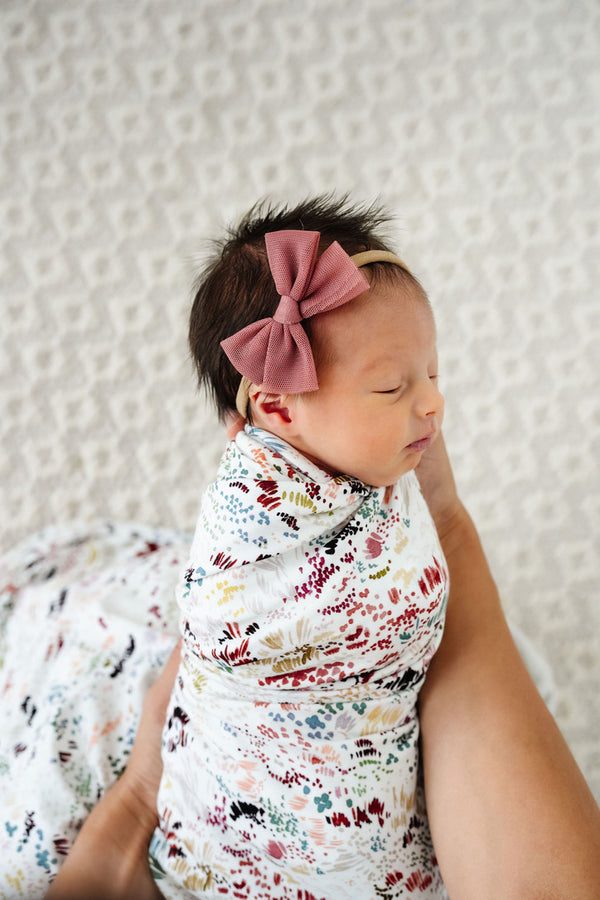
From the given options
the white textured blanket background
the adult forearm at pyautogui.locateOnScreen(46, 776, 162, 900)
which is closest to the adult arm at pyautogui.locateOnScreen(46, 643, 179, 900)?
the adult forearm at pyautogui.locateOnScreen(46, 776, 162, 900)

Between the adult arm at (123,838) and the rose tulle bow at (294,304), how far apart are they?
0.54 metres

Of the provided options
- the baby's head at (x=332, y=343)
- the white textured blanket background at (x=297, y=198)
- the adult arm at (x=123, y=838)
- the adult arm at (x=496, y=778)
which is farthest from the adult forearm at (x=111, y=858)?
the white textured blanket background at (x=297, y=198)

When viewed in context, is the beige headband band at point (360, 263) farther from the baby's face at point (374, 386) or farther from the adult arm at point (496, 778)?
the adult arm at point (496, 778)

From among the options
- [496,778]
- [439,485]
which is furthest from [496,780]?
[439,485]

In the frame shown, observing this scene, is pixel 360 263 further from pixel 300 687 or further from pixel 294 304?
pixel 300 687

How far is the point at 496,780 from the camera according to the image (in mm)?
801

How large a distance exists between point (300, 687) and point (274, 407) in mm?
299

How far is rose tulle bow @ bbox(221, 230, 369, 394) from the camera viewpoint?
675mm

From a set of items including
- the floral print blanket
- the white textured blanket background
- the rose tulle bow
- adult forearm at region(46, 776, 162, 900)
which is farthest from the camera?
the white textured blanket background

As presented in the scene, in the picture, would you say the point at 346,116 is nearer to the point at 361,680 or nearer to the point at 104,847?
the point at 361,680

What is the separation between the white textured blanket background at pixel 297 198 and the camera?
1.54 meters

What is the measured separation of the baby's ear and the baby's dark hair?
4 centimetres

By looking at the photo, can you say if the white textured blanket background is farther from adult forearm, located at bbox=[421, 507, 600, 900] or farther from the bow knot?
the bow knot

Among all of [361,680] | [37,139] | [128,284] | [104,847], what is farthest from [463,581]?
[37,139]
